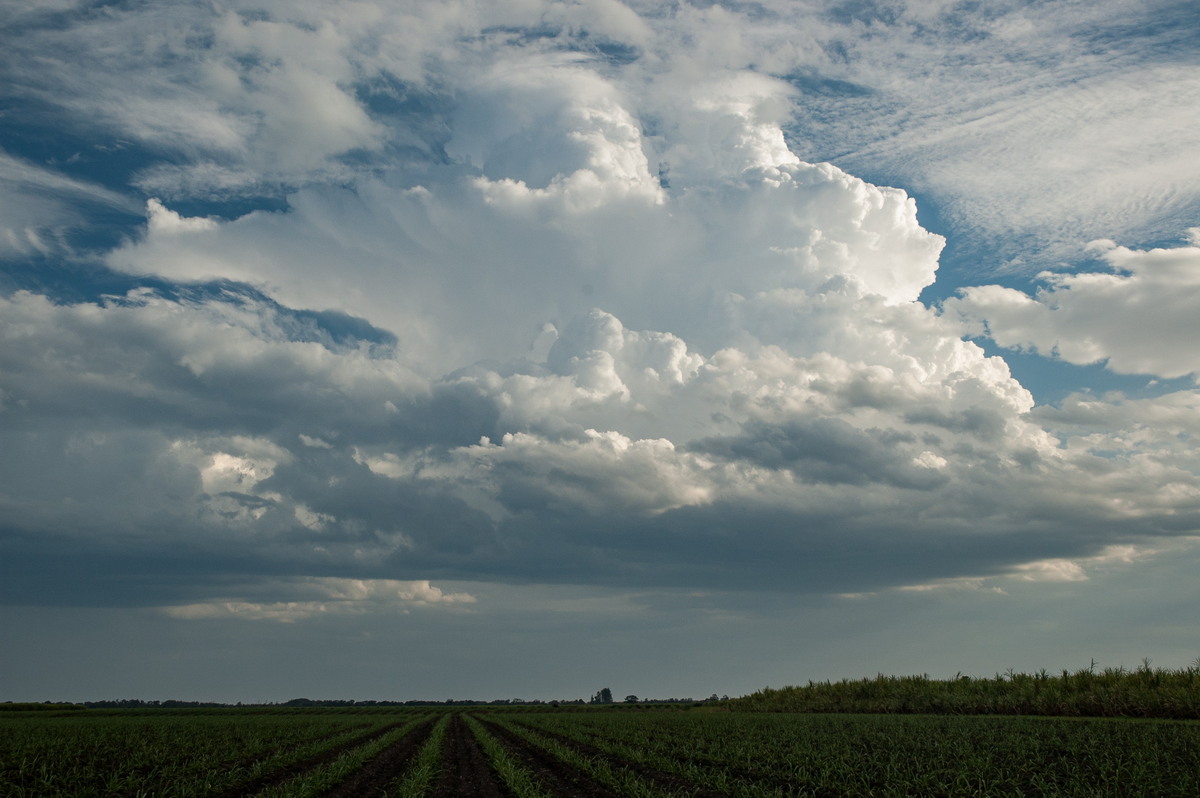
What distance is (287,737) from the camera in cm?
4656

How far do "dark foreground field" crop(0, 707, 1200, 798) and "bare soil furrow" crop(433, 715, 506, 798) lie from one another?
10cm

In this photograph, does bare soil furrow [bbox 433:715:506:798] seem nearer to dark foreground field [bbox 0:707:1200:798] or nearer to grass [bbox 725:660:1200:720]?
dark foreground field [bbox 0:707:1200:798]

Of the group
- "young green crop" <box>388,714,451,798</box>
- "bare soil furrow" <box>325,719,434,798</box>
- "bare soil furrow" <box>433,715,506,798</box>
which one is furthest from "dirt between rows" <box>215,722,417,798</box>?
"bare soil furrow" <box>433,715,506,798</box>

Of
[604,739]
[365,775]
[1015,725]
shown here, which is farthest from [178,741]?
[1015,725]

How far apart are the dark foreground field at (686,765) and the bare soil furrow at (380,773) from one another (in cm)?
9

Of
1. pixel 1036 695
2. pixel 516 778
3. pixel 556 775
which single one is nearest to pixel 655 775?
pixel 556 775

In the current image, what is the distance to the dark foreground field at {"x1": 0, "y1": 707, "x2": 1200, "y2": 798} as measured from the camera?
19.6m

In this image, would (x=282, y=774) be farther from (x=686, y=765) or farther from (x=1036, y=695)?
(x=1036, y=695)

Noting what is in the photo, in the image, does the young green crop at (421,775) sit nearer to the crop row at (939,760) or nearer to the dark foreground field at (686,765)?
the dark foreground field at (686,765)

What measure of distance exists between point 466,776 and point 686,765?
359 inches

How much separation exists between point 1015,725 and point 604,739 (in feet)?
67.0

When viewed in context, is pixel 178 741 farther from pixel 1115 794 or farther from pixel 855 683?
pixel 855 683

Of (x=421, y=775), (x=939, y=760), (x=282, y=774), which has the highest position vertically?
(x=939, y=760)

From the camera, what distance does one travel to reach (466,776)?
29109mm
